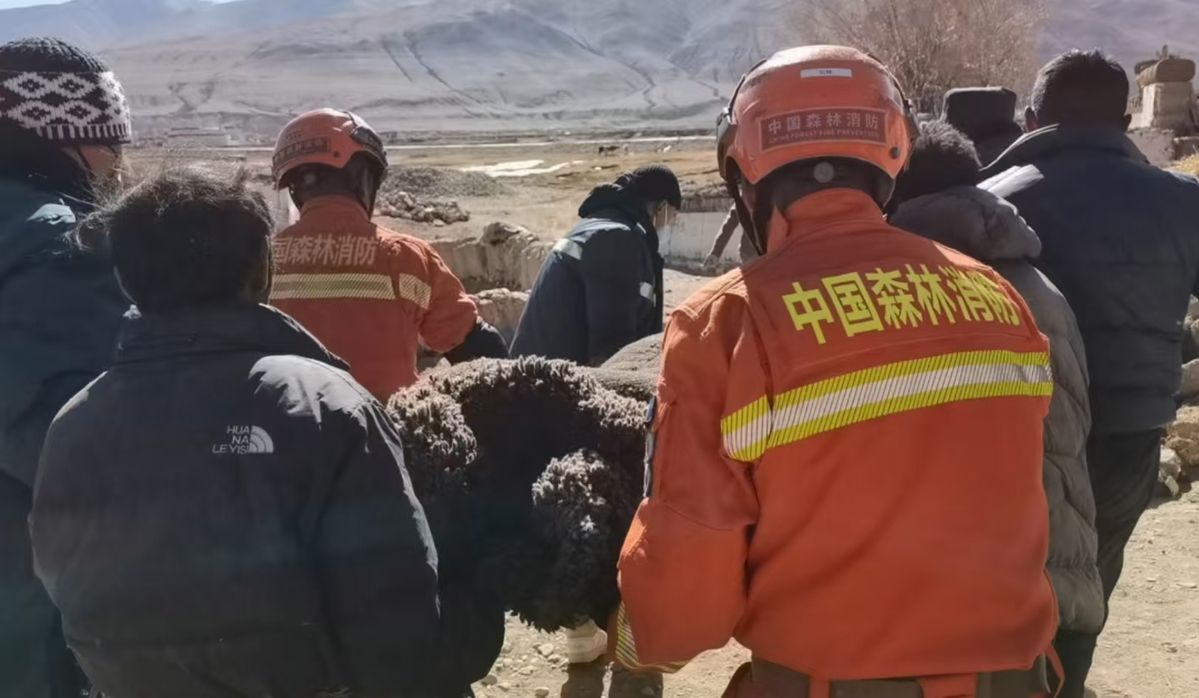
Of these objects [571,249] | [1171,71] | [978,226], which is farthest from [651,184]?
[1171,71]

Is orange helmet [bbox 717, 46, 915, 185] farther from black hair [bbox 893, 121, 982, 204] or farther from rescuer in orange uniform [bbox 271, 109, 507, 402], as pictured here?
rescuer in orange uniform [bbox 271, 109, 507, 402]

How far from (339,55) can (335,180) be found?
127237mm

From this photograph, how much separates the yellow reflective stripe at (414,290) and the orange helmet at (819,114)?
1.75 m

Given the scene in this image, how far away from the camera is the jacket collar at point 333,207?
11.6 feet

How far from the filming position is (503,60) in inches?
4990

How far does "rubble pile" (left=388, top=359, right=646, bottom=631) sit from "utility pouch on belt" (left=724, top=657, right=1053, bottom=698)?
1.10 ft

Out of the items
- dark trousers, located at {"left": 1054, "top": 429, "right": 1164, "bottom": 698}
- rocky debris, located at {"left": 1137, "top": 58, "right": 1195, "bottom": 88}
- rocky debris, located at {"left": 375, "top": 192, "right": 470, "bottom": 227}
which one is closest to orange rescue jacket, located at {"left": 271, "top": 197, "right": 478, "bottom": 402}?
dark trousers, located at {"left": 1054, "top": 429, "right": 1164, "bottom": 698}

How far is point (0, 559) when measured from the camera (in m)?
2.60

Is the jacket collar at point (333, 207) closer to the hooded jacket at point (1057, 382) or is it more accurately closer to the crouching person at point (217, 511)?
the crouching person at point (217, 511)

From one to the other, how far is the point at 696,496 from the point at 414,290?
79.2 inches

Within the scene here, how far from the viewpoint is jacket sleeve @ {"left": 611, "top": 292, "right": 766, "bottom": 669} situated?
5.95ft

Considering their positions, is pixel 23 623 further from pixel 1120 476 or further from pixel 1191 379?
pixel 1191 379

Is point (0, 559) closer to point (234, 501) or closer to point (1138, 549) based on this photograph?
point (234, 501)

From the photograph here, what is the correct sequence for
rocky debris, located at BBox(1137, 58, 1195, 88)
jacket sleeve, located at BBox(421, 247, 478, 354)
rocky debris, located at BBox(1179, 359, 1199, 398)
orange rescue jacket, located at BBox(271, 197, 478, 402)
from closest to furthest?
orange rescue jacket, located at BBox(271, 197, 478, 402), jacket sleeve, located at BBox(421, 247, 478, 354), rocky debris, located at BBox(1179, 359, 1199, 398), rocky debris, located at BBox(1137, 58, 1195, 88)
